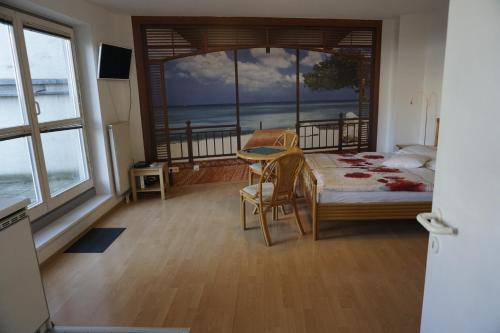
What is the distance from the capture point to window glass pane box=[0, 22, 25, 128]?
264 centimetres

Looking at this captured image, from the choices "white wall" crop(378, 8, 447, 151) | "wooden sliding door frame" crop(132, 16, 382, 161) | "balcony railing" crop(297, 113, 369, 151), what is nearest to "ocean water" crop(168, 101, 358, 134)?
"balcony railing" crop(297, 113, 369, 151)

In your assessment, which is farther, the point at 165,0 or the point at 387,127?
the point at 387,127

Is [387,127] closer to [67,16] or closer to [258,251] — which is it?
[258,251]

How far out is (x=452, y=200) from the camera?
1.01 m

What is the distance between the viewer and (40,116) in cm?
309

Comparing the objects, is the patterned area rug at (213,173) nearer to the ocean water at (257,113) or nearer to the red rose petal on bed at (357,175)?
the red rose petal on bed at (357,175)

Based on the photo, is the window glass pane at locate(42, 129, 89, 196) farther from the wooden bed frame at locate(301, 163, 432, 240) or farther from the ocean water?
the ocean water

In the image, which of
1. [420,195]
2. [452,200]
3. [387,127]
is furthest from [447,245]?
[387,127]

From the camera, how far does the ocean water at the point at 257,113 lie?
28.5ft

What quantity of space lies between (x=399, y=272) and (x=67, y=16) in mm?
3895

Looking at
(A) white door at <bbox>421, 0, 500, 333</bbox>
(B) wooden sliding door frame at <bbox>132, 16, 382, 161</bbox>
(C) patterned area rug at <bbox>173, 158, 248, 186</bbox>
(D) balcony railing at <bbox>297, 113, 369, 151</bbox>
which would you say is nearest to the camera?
(A) white door at <bbox>421, 0, 500, 333</bbox>

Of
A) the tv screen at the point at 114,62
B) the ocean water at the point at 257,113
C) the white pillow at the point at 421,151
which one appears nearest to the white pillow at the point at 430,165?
the white pillow at the point at 421,151

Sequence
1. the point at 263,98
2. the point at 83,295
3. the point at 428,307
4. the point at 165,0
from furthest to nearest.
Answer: the point at 263,98
the point at 165,0
the point at 83,295
the point at 428,307

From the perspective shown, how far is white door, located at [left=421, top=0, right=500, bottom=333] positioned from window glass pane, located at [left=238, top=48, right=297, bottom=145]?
733 cm
